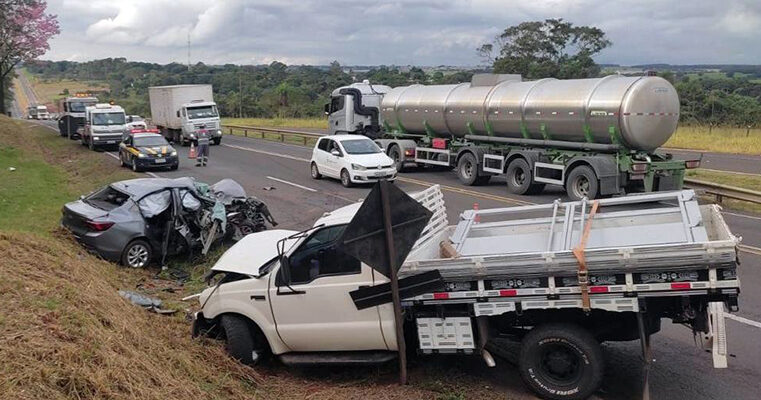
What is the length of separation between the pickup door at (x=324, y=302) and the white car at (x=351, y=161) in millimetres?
13692

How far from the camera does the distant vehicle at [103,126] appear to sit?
108 feet

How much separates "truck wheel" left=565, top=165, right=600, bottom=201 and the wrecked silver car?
9.50 meters

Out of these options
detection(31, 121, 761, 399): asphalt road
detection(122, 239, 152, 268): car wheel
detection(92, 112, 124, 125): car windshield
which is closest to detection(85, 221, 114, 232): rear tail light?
detection(122, 239, 152, 268): car wheel

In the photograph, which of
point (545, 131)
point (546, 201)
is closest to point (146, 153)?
point (545, 131)

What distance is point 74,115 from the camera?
39.8 meters

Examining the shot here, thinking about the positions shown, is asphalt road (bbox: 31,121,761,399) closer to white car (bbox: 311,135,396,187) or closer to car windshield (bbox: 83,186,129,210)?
white car (bbox: 311,135,396,187)

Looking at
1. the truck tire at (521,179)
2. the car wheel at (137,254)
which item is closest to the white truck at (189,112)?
the truck tire at (521,179)

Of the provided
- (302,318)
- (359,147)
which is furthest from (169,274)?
(359,147)

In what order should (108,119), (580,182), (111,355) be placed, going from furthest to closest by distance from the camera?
(108,119) < (580,182) < (111,355)

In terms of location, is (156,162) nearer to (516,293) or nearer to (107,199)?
(107,199)

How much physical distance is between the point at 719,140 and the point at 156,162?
95.3ft

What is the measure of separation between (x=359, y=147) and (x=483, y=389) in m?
15.8

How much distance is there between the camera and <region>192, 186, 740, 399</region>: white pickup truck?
5.62m

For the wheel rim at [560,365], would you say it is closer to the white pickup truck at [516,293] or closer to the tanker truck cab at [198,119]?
the white pickup truck at [516,293]
